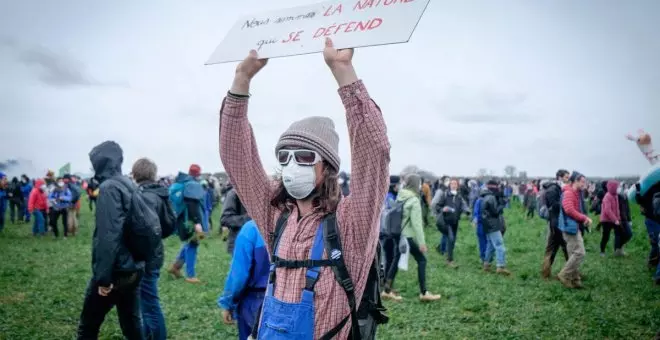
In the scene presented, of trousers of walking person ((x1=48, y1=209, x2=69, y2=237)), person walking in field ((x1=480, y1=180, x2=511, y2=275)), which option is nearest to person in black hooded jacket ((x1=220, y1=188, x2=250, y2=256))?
person walking in field ((x1=480, y1=180, x2=511, y2=275))

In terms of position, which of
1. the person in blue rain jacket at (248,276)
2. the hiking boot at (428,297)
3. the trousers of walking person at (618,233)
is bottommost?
the hiking boot at (428,297)

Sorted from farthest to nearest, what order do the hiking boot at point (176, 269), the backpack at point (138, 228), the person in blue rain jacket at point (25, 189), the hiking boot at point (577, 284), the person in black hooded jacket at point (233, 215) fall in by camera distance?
the person in blue rain jacket at point (25, 189), the hiking boot at point (176, 269), the hiking boot at point (577, 284), the person in black hooded jacket at point (233, 215), the backpack at point (138, 228)

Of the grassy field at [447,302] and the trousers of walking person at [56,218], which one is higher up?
the trousers of walking person at [56,218]

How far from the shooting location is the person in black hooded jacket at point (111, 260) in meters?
3.72

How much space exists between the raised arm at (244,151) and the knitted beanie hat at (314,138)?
158 mm

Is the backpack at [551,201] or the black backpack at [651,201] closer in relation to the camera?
the black backpack at [651,201]

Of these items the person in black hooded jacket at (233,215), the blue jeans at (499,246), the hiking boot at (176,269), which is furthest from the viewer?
the blue jeans at (499,246)

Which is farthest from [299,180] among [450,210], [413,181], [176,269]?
[450,210]

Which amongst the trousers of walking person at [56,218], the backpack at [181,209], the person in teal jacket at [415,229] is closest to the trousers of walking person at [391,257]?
the person in teal jacket at [415,229]

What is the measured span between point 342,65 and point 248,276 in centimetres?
224

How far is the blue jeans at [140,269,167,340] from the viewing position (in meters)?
4.82

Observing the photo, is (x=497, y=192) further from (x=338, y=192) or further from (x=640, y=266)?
(x=338, y=192)

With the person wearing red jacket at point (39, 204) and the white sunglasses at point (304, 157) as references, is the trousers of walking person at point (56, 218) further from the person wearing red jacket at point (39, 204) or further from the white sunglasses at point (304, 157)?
the white sunglasses at point (304, 157)

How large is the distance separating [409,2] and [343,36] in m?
0.29
